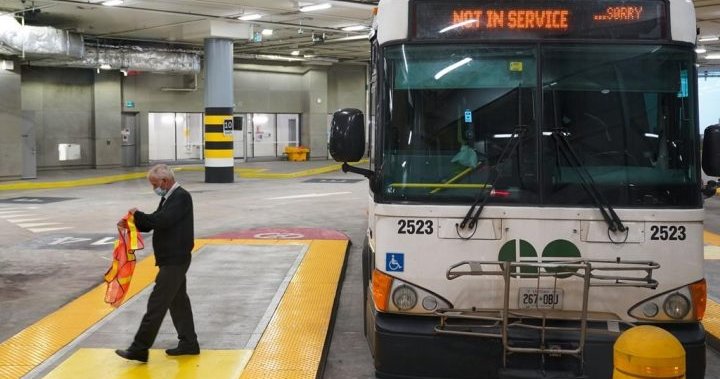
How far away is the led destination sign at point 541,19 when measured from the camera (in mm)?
4969

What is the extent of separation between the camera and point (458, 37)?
5.03 metres

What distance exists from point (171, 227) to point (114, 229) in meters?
8.75

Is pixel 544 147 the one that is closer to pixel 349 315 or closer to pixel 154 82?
pixel 349 315

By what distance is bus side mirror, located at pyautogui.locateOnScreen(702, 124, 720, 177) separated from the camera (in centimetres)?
512

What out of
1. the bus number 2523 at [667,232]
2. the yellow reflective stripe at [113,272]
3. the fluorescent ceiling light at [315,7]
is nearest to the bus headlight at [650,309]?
the bus number 2523 at [667,232]

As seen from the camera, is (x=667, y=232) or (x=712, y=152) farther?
(x=712, y=152)

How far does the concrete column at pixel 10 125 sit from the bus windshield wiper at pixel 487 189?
22403 millimetres

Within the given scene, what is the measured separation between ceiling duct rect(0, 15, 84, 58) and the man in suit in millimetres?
16247

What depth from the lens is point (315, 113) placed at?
37.2 metres

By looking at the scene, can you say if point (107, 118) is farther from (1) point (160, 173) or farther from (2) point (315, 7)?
(1) point (160, 173)

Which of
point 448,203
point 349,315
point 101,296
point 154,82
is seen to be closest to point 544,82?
point 448,203

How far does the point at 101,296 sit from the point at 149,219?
313 cm

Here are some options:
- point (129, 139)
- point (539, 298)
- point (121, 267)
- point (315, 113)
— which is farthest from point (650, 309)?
point (315, 113)

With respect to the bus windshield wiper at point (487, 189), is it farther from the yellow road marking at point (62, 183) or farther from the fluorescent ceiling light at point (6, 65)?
the fluorescent ceiling light at point (6, 65)
